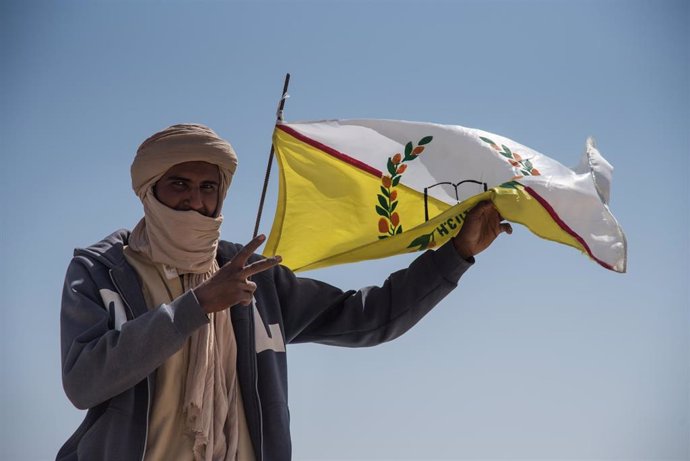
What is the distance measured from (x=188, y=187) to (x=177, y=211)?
0.18 meters

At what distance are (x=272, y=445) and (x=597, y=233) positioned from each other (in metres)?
2.02

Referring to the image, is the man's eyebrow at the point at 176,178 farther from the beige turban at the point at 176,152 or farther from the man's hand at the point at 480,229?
the man's hand at the point at 480,229

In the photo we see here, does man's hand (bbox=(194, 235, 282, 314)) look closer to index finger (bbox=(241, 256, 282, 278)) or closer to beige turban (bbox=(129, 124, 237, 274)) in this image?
index finger (bbox=(241, 256, 282, 278))

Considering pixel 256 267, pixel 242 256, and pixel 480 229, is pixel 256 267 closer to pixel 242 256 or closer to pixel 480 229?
pixel 242 256

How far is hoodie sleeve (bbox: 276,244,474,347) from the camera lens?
5906 millimetres

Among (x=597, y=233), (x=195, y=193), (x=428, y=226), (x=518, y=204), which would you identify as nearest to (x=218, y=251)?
(x=195, y=193)

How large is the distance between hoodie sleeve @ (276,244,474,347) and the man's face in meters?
0.72

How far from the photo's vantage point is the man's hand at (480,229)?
584cm

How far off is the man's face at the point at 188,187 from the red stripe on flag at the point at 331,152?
3.91ft

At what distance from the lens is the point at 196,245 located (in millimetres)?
5379

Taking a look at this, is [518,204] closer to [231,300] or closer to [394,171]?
[394,171]

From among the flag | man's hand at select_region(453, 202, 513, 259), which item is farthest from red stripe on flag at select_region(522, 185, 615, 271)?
man's hand at select_region(453, 202, 513, 259)

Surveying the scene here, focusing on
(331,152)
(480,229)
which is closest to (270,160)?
(331,152)

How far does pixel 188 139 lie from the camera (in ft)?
17.7
